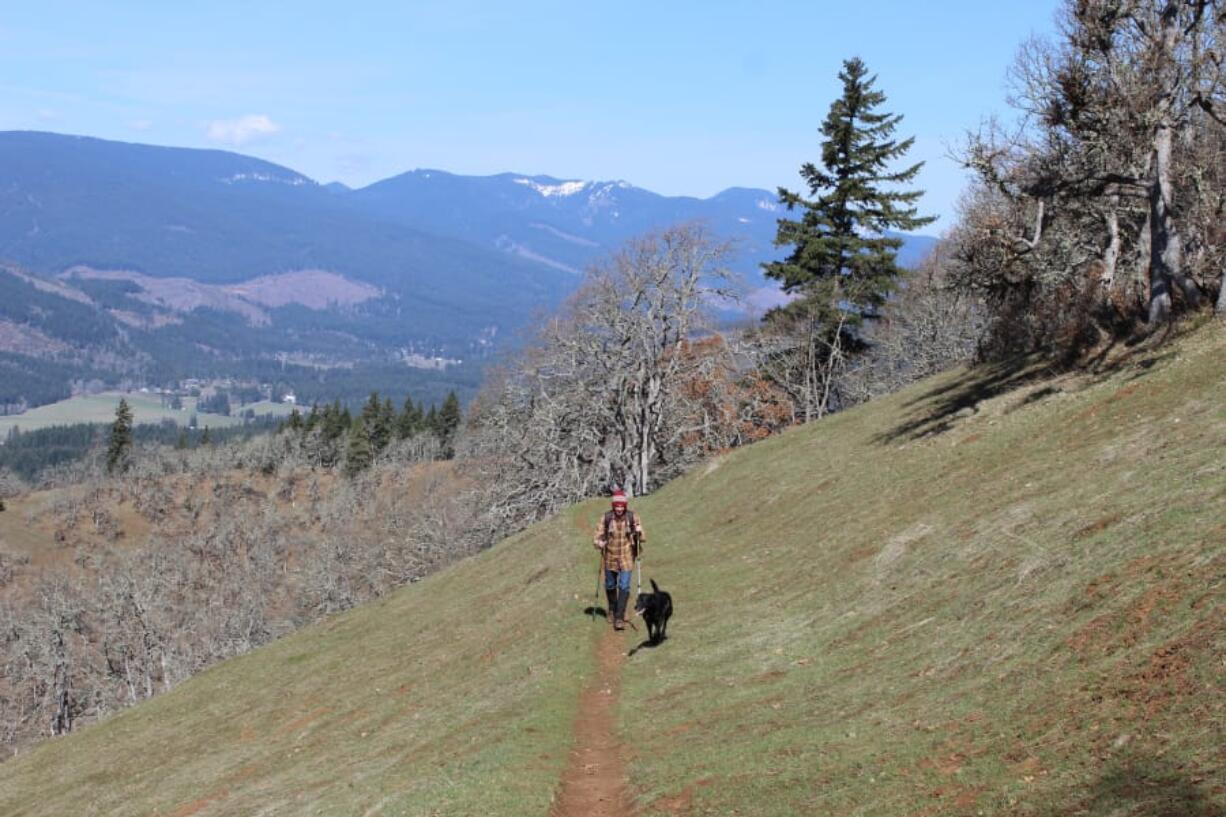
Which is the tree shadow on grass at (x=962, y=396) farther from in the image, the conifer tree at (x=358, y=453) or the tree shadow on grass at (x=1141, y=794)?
the conifer tree at (x=358, y=453)

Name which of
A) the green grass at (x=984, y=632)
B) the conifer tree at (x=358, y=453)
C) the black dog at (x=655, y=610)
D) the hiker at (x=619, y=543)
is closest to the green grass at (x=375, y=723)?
the hiker at (x=619, y=543)

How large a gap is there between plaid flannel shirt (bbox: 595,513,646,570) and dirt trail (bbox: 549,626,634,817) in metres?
2.30

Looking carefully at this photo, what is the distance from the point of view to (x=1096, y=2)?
28594 mm

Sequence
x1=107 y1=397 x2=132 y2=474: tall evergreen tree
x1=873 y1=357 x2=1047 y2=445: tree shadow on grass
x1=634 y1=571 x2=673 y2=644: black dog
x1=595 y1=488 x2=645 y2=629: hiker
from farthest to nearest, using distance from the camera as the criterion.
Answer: x1=107 y1=397 x2=132 y2=474: tall evergreen tree
x1=873 y1=357 x2=1047 y2=445: tree shadow on grass
x1=595 y1=488 x2=645 y2=629: hiker
x1=634 y1=571 x2=673 y2=644: black dog

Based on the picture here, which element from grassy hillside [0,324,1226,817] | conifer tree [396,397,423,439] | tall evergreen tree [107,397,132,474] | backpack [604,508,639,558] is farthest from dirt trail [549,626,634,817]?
tall evergreen tree [107,397,132,474]

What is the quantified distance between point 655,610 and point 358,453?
146412mm

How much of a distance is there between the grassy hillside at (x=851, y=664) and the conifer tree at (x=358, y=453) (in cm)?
12903

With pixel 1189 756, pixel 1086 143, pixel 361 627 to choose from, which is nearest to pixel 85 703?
Result: pixel 361 627

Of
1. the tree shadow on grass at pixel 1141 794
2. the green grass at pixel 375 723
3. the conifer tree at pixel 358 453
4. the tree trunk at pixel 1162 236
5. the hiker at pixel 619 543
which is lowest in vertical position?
the conifer tree at pixel 358 453

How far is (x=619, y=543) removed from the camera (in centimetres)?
2308

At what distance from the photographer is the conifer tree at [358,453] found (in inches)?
6403

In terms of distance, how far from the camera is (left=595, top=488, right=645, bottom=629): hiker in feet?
75.7

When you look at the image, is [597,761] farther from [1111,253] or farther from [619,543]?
[1111,253]

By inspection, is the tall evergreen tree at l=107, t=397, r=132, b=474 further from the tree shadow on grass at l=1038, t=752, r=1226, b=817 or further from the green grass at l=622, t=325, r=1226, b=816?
the tree shadow on grass at l=1038, t=752, r=1226, b=817
